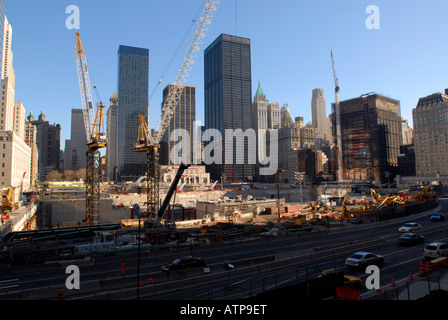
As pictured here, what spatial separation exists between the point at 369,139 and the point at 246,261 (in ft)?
583

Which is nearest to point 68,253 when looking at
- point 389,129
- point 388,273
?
point 388,273

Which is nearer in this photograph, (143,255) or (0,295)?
(0,295)

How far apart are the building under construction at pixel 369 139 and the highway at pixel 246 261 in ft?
497

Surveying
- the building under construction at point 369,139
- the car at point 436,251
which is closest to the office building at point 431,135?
the building under construction at point 369,139

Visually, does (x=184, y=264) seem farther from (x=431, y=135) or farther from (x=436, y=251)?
(x=431, y=135)

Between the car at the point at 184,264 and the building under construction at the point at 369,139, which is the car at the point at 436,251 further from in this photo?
the building under construction at the point at 369,139

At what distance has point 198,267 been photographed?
18.8 meters

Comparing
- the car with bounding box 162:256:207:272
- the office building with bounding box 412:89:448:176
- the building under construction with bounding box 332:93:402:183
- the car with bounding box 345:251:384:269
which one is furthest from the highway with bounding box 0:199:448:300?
the office building with bounding box 412:89:448:176

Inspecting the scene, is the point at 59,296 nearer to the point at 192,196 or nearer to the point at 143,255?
the point at 143,255

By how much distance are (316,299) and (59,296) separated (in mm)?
12256

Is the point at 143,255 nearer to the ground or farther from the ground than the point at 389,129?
nearer to the ground

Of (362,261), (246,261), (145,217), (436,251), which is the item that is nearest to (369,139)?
(145,217)
